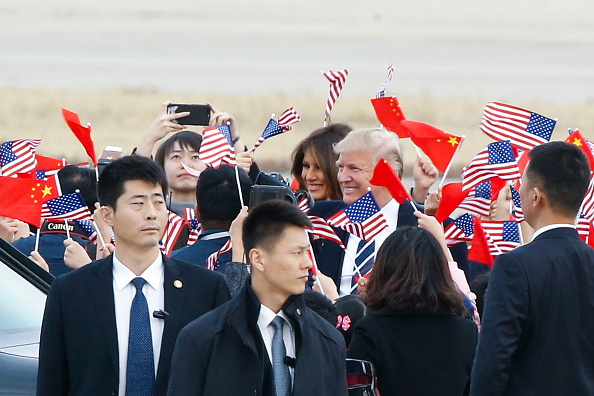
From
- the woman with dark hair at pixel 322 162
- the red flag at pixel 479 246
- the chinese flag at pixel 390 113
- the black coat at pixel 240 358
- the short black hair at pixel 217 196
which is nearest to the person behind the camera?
the black coat at pixel 240 358

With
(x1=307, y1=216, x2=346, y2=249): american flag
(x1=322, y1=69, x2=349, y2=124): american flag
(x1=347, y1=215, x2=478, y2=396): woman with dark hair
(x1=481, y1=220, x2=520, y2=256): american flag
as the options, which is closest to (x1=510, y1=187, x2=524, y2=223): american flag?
(x1=481, y1=220, x2=520, y2=256): american flag

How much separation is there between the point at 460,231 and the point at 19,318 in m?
2.09

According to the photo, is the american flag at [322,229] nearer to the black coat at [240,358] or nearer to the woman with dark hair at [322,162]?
the woman with dark hair at [322,162]

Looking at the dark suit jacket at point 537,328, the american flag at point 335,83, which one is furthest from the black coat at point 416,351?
the american flag at point 335,83

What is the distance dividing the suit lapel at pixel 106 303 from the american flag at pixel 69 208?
168 centimetres

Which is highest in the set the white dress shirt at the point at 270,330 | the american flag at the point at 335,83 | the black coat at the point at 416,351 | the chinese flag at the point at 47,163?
the american flag at the point at 335,83

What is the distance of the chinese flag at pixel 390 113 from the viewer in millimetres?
6427

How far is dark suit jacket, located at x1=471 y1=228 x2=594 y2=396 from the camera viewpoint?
381 cm

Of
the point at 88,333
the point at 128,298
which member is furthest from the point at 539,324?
the point at 88,333

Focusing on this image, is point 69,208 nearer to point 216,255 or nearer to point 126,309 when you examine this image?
point 216,255

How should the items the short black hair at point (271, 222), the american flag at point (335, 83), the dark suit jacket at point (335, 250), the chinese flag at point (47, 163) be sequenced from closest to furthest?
the short black hair at point (271, 222) < the dark suit jacket at point (335, 250) < the chinese flag at point (47, 163) < the american flag at point (335, 83)

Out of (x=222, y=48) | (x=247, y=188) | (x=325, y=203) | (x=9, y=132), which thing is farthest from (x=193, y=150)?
(x=222, y=48)

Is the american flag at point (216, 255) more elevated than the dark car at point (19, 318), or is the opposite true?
the american flag at point (216, 255)

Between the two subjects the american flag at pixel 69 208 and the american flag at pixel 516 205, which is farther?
the american flag at pixel 69 208
